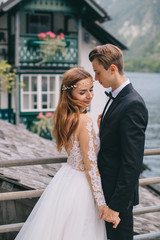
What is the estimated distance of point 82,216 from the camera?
9.20 ft

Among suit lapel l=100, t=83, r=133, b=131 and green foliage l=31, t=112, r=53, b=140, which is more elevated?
suit lapel l=100, t=83, r=133, b=131

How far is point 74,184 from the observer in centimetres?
284

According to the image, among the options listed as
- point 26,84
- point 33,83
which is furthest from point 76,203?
point 33,83

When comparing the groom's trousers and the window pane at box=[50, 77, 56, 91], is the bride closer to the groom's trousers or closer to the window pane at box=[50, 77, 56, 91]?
the groom's trousers

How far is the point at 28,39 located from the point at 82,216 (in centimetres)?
1526

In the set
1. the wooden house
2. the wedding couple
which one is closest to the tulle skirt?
the wedding couple

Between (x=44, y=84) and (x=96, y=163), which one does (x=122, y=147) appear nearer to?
(x=96, y=163)

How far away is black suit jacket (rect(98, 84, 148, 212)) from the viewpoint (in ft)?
8.31

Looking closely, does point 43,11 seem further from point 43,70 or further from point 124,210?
point 124,210

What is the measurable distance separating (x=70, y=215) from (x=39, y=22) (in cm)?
1712

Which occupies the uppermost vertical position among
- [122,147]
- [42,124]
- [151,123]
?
[122,147]

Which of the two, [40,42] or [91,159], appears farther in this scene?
[40,42]

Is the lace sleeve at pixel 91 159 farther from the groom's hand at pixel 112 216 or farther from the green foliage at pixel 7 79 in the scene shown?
the green foliage at pixel 7 79

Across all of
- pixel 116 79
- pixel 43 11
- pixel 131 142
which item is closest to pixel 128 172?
pixel 131 142
